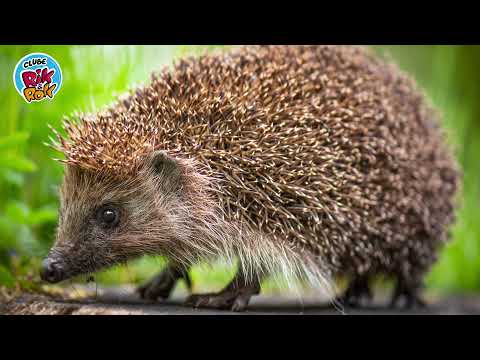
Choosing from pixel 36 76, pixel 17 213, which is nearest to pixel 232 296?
pixel 17 213

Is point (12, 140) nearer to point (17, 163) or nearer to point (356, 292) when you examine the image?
point (17, 163)

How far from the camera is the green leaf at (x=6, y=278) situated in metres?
4.07

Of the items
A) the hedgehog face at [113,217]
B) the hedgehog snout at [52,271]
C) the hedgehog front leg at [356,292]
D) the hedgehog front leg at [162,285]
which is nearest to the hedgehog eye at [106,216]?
the hedgehog face at [113,217]

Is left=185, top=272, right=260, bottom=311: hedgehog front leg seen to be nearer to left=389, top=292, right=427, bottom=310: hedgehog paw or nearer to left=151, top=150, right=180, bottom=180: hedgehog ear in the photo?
left=151, top=150, right=180, bottom=180: hedgehog ear

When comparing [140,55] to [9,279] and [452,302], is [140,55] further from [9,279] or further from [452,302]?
[452,302]

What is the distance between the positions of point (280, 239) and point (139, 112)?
1.16 m

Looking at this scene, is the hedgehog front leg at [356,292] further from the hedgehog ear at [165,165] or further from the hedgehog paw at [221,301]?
the hedgehog ear at [165,165]

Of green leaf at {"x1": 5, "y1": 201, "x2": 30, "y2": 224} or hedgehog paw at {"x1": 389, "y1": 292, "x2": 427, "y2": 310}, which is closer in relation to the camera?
green leaf at {"x1": 5, "y1": 201, "x2": 30, "y2": 224}

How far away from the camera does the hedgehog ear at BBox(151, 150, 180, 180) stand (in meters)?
3.87

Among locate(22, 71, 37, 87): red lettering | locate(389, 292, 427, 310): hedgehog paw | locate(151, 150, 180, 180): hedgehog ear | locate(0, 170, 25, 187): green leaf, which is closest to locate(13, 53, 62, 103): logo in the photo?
locate(22, 71, 37, 87): red lettering

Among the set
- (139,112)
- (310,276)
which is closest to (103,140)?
(139,112)

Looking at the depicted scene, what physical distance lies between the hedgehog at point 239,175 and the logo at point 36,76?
0.83ft

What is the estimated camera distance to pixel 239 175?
3.96 meters

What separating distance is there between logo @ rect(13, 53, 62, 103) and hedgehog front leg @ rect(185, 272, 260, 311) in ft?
5.14
